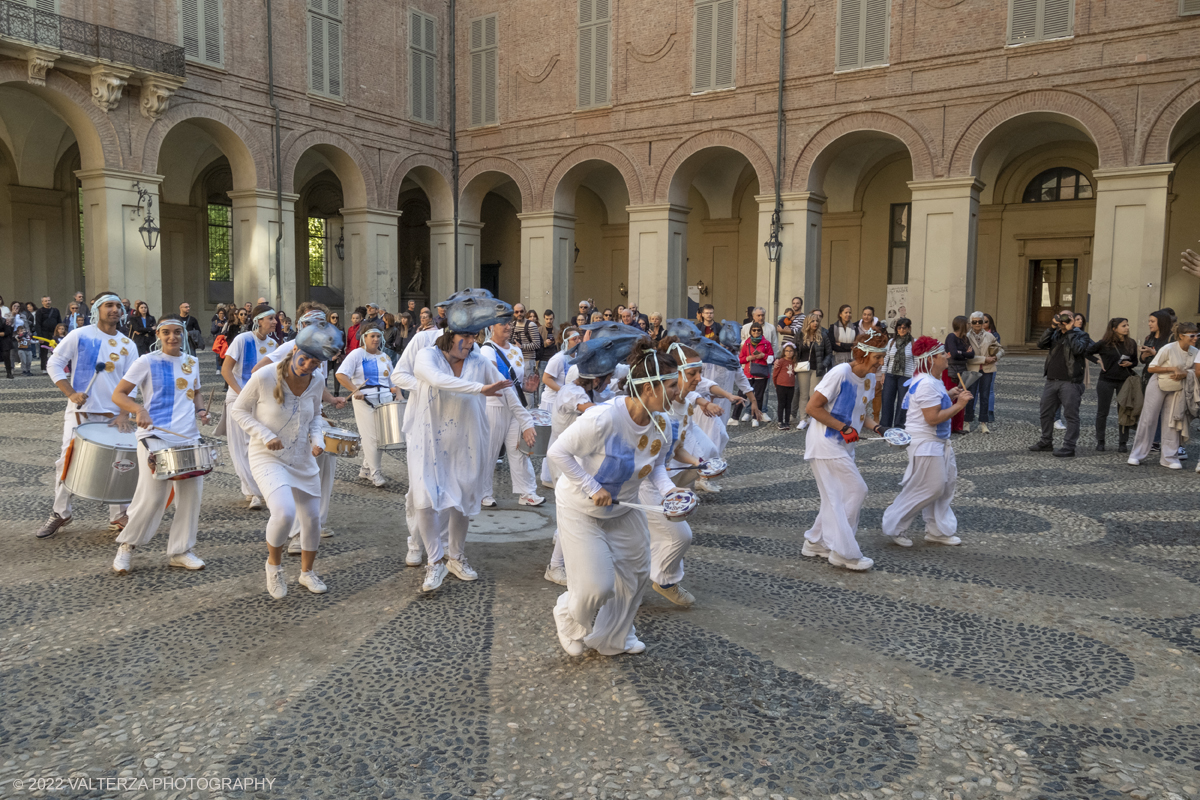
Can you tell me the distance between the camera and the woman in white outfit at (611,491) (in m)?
4.10

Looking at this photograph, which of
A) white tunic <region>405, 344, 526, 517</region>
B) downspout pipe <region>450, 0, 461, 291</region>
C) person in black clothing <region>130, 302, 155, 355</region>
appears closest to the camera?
white tunic <region>405, 344, 526, 517</region>

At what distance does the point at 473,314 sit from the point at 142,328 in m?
14.6

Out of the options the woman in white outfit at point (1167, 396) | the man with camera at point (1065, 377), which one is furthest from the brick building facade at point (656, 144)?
the woman in white outfit at point (1167, 396)

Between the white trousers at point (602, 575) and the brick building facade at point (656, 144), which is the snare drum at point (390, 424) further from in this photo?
the brick building facade at point (656, 144)

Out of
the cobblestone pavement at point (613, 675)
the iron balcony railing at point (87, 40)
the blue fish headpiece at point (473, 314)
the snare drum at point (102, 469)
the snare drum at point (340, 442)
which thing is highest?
the iron balcony railing at point (87, 40)

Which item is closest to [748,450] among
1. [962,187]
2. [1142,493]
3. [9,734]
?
[1142,493]

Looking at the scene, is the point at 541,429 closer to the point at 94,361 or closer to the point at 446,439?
the point at 446,439

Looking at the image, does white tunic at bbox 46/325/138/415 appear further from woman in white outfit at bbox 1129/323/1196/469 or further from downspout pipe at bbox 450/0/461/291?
downspout pipe at bbox 450/0/461/291

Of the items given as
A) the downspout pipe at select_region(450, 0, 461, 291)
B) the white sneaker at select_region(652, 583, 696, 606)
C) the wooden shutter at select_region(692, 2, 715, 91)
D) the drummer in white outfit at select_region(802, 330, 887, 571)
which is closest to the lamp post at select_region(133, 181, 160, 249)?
the downspout pipe at select_region(450, 0, 461, 291)

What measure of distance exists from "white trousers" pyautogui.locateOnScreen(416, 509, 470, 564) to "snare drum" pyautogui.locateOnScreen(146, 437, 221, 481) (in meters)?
1.40

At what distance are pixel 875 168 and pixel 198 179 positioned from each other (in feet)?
71.6

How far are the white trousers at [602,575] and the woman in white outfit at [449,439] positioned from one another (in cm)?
137

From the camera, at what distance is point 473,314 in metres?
5.41

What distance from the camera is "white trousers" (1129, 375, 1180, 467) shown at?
983 cm
